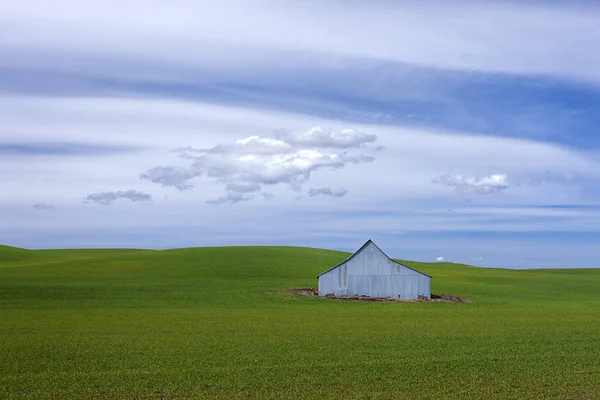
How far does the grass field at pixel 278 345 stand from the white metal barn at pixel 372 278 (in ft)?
15.1

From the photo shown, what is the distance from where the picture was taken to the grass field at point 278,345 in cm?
1889

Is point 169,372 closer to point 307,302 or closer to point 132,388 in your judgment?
point 132,388

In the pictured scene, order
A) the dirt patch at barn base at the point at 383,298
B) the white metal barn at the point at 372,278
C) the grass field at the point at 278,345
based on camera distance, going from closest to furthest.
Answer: the grass field at the point at 278,345 < the dirt patch at barn base at the point at 383,298 < the white metal barn at the point at 372,278

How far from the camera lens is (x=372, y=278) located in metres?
57.9

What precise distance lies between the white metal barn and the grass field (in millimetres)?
4599

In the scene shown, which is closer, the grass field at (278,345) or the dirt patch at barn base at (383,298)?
the grass field at (278,345)

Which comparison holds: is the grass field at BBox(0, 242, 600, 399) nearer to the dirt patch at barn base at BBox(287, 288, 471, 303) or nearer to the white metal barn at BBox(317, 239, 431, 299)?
the dirt patch at barn base at BBox(287, 288, 471, 303)

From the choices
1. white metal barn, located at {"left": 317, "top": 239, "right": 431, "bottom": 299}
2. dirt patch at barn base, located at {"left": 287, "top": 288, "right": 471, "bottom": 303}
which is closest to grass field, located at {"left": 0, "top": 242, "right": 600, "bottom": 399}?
dirt patch at barn base, located at {"left": 287, "top": 288, "right": 471, "bottom": 303}

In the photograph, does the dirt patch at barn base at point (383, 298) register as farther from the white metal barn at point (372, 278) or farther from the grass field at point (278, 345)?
the grass field at point (278, 345)

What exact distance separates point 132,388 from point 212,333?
42.7 feet

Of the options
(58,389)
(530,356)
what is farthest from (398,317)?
(58,389)

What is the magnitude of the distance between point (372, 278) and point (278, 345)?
3129 cm

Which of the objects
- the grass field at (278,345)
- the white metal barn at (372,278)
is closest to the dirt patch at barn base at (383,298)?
the white metal barn at (372,278)

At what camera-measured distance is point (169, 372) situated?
68.6 ft
